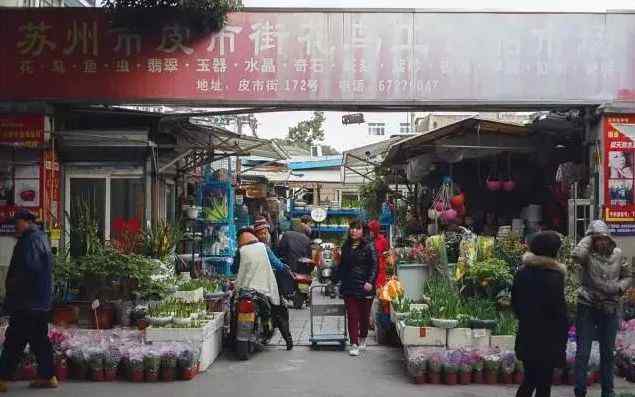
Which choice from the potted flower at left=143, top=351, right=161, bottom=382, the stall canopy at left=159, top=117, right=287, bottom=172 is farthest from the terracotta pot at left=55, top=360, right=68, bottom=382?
the stall canopy at left=159, top=117, right=287, bottom=172

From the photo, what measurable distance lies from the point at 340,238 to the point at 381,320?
16645 mm

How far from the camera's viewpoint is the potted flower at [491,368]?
881cm

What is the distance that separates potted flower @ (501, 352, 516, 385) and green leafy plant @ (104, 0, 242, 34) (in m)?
6.69

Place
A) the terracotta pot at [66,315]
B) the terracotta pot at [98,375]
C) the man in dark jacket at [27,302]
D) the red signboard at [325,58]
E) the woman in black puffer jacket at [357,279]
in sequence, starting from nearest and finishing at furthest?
the man in dark jacket at [27,302] → the terracotta pot at [98,375] → the woman in black puffer jacket at [357,279] → the terracotta pot at [66,315] → the red signboard at [325,58]

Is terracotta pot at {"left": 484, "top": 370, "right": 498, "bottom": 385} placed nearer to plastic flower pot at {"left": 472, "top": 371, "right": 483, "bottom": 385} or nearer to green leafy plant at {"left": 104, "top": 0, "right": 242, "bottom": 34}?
plastic flower pot at {"left": 472, "top": 371, "right": 483, "bottom": 385}

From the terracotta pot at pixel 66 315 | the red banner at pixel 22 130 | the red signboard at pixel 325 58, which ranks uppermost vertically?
the red signboard at pixel 325 58

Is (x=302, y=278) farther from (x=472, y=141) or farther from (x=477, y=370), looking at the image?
(x=477, y=370)

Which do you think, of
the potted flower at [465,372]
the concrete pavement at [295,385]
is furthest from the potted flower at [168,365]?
the potted flower at [465,372]

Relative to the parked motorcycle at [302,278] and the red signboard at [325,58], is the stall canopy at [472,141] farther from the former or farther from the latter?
the parked motorcycle at [302,278]

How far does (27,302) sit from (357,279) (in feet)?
14.2

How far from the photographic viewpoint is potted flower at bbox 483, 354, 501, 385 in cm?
881

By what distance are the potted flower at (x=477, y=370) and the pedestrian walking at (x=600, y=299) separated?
1.18 meters

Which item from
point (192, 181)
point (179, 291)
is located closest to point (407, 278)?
point (179, 291)

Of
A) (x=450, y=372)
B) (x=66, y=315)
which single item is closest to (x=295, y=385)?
(x=450, y=372)
